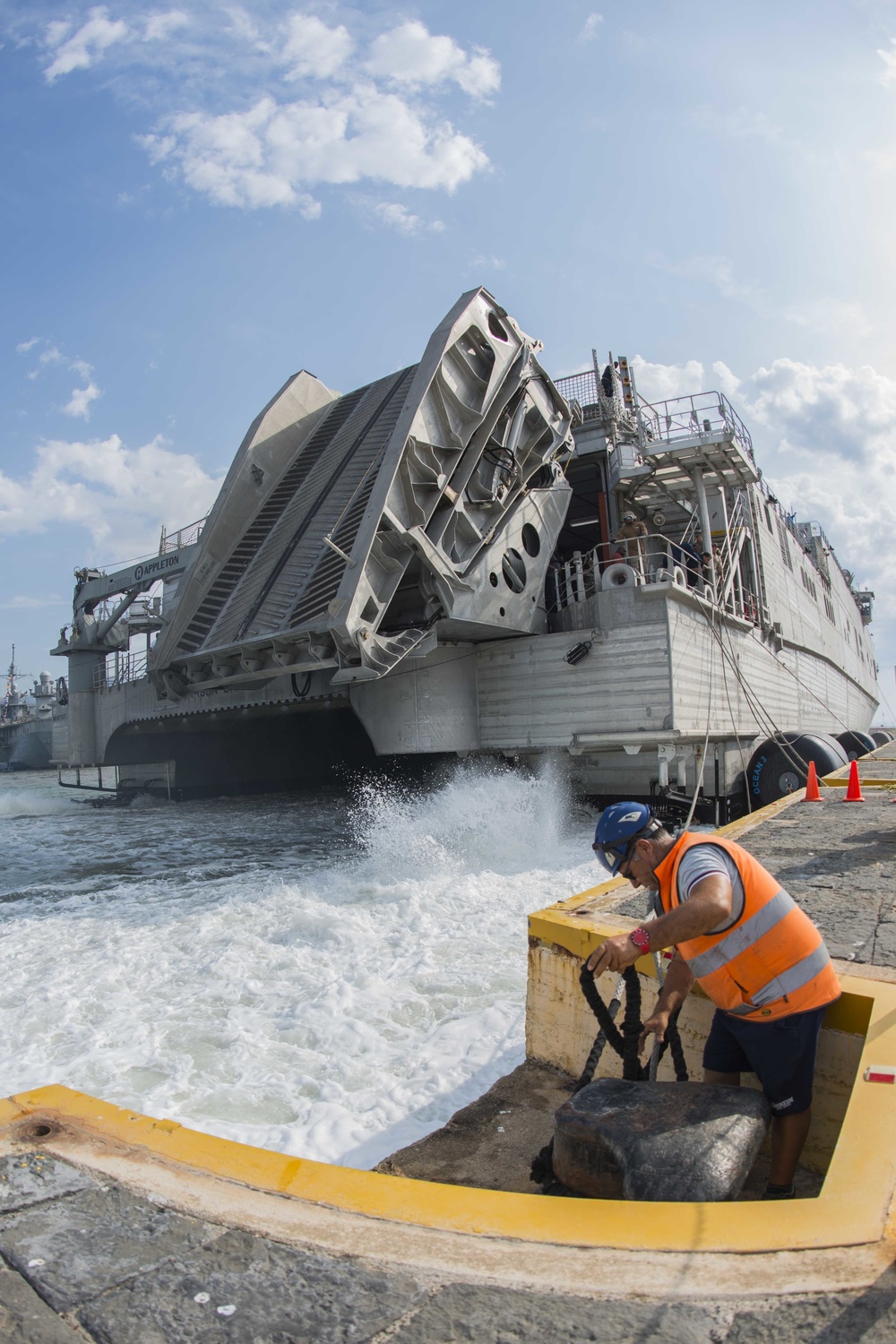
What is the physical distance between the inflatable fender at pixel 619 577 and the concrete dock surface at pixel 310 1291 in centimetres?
1035

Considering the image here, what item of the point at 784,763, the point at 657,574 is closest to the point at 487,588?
the point at 657,574

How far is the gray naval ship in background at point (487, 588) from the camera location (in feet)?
35.6

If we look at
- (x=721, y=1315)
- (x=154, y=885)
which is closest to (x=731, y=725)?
(x=154, y=885)

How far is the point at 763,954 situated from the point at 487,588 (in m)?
9.32

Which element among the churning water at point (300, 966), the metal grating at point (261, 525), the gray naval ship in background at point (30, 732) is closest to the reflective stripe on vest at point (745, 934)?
the churning water at point (300, 966)

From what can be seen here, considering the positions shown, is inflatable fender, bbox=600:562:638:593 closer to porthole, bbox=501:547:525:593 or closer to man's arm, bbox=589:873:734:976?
porthole, bbox=501:547:525:593

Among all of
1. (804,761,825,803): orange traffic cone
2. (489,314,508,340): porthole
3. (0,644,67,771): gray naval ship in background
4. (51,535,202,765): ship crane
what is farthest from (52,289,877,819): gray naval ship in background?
(0,644,67,771): gray naval ship in background

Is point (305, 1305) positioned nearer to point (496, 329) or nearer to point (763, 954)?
point (763, 954)

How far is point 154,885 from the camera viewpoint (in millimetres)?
9492

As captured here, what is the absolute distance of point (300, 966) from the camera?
20.6 ft

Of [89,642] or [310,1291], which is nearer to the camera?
[310,1291]

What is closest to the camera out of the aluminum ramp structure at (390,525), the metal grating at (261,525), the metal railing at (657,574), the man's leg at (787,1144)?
the man's leg at (787,1144)

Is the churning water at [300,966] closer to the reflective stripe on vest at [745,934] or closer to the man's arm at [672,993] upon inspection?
the man's arm at [672,993]

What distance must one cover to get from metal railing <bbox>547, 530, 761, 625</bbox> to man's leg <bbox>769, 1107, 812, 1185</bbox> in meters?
9.39
